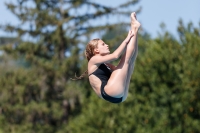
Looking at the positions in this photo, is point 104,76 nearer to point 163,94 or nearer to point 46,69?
point 163,94

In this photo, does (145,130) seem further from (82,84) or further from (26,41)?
(26,41)

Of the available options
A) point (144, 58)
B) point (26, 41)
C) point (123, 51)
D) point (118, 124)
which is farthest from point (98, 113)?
point (123, 51)

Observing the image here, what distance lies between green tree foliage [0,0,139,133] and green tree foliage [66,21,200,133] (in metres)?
9.39

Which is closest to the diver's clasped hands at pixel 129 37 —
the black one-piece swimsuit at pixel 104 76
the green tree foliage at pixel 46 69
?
the black one-piece swimsuit at pixel 104 76

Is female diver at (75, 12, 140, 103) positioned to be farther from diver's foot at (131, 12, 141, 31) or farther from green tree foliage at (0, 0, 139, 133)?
green tree foliage at (0, 0, 139, 133)

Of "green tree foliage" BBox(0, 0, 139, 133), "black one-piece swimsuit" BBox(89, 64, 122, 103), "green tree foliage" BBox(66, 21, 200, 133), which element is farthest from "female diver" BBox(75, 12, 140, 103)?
"green tree foliage" BBox(0, 0, 139, 133)

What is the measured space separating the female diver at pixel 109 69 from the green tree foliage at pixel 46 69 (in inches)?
1068

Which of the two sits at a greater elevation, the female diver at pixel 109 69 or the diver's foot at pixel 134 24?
the diver's foot at pixel 134 24

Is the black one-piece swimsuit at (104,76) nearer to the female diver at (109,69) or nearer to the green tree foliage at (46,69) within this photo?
the female diver at (109,69)

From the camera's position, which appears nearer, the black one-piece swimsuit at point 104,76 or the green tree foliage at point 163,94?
the black one-piece swimsuit at point 104,76

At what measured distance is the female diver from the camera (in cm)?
889

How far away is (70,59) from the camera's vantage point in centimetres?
3712

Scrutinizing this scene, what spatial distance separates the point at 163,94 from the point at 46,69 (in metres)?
13.2

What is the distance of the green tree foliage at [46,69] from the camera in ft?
122
